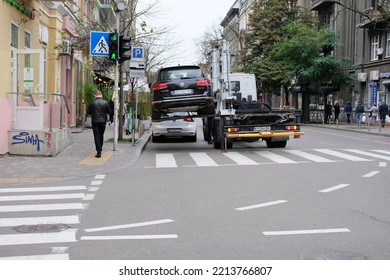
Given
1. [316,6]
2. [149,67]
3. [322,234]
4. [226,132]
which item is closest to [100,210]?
[322,234]

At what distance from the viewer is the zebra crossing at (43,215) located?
584 centimetres

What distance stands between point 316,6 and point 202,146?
106 feet

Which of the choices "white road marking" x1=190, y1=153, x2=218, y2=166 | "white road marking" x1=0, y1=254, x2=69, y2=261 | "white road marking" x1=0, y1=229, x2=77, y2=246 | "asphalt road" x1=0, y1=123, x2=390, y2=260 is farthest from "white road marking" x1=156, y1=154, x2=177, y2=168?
"white road marking" x1=0, y1=254, x2=69, y2=261

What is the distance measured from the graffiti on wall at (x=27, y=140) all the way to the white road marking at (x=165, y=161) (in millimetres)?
3374

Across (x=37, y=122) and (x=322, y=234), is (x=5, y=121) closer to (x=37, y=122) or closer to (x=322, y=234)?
(x=37, y=122)

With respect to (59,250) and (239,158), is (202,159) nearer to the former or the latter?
(239,158)

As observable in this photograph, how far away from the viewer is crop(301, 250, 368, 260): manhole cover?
516 centimetres

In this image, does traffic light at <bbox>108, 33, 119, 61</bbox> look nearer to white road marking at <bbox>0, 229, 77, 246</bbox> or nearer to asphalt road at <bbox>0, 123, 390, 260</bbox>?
asphalt road at <bbox>0, 123, 390, 260</bbox>

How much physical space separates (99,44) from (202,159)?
15.8ft

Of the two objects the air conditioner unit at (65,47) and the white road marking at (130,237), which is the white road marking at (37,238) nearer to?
the white road marking at (130,237)

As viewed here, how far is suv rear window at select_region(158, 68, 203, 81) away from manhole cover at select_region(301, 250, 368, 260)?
467 inches

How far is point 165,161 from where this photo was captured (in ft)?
46.9

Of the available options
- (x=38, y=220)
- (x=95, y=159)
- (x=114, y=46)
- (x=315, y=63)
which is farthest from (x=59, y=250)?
(x=315, y=63)

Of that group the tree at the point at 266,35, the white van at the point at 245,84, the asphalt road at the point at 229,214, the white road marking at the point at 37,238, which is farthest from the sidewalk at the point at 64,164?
the tree at the point at 266,35
